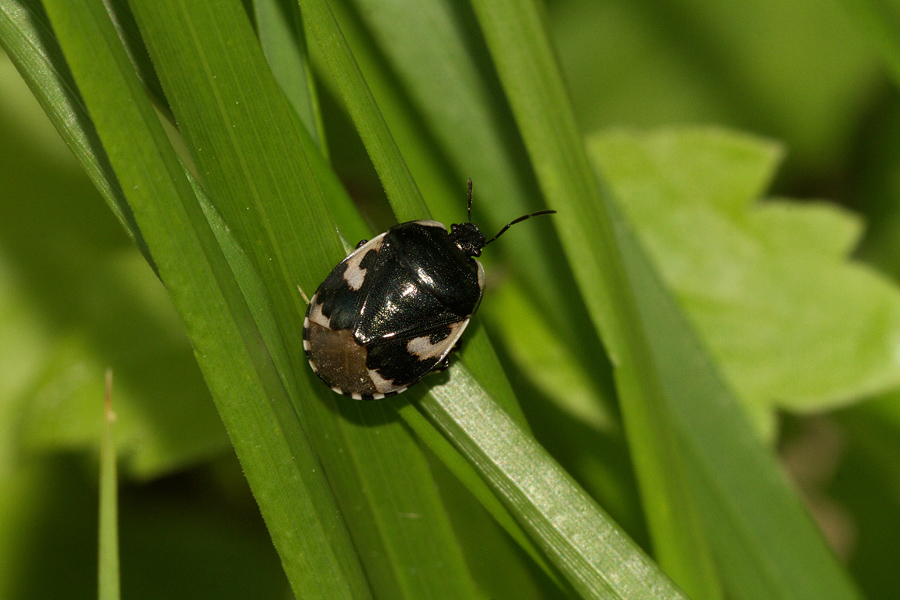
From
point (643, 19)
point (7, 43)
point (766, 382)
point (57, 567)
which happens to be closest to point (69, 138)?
point (7, 43)

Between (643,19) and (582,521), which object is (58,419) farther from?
(643,19)

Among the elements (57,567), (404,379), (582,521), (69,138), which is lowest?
(57,567)

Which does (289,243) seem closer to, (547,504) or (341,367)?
(341,367)

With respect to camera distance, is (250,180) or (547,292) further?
(547,292)

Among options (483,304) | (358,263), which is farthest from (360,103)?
(483,304)

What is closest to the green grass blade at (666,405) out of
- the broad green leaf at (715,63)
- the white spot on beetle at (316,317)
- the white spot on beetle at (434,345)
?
the white spot on beetle at (434,345)

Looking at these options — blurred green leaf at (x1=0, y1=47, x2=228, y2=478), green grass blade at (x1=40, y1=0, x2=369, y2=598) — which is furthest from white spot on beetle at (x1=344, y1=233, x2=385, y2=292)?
blurred green leaf at (x1=0, y1=47, x2=228, y2=478)

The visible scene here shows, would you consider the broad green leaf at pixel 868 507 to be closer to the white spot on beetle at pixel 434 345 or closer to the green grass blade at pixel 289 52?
the white spot on beetle at pixel 434 345

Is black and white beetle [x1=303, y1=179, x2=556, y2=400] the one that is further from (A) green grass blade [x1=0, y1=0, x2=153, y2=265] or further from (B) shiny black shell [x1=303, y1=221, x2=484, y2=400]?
(A) green grass blade [x1=0, y1=0, x2=153, y2=265]
